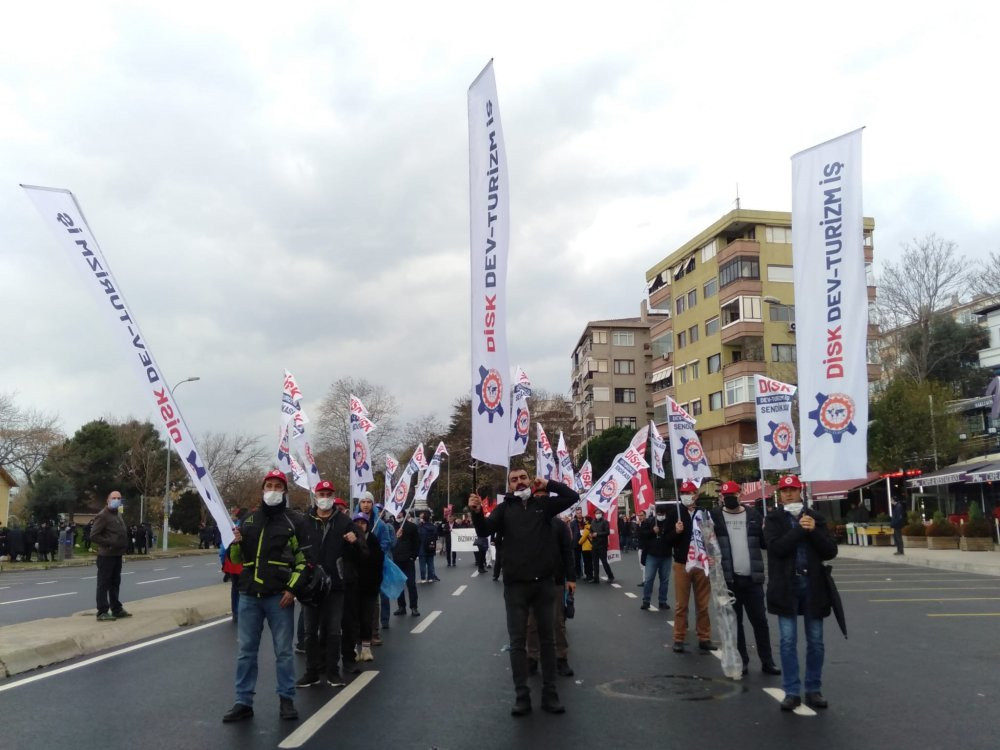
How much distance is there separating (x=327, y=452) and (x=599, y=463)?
23.8 metres

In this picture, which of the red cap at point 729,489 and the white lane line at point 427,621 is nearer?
the red cap at point 729,489

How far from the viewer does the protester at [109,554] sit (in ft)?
41.7

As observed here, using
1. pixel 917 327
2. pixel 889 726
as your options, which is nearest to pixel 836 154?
pixel 889 726

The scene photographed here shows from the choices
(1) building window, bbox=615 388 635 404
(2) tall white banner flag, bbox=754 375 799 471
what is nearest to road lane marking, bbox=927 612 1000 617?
(2) tall white banner flag, bbox=754 375 799 471

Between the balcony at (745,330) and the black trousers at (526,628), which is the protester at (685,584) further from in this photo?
the balcony at (745,330)

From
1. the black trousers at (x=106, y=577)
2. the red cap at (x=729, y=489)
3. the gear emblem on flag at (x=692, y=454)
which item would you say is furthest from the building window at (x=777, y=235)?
the black trousers at (x=106, y=577)

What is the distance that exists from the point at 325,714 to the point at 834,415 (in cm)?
590

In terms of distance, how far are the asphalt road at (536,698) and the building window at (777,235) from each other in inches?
1958

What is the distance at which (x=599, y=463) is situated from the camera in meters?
74.9

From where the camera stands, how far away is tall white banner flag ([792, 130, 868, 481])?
9.23 m

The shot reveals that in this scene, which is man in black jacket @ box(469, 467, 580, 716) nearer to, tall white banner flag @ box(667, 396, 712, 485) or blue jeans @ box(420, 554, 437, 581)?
tall white banner flag @ box(667, 396, 712, 485)

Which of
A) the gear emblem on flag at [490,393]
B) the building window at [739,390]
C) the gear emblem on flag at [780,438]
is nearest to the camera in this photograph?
the gear emblem on flag at [490,393]

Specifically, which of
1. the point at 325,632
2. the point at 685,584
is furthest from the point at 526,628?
the point at 685,584

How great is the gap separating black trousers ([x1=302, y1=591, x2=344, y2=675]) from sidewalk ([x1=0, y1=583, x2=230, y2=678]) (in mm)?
3395
